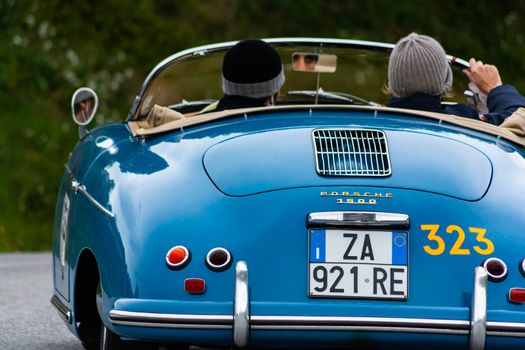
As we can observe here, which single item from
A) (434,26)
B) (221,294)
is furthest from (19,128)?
(221,294)

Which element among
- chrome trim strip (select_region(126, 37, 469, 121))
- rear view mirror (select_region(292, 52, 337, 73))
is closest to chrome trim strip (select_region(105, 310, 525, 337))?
chrome trim strip (select_region(126, 37, 469, 121))

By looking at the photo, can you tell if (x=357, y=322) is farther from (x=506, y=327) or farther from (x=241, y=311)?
(x=506, y=327)

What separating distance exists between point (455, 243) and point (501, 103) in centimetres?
144

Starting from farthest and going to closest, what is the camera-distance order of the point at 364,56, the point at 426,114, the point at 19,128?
the point at 19,128 < the point at 364,56 < the point at 426,114

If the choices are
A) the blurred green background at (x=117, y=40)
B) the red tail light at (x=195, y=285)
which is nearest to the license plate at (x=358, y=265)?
the red tail light at (x=195, y=285)

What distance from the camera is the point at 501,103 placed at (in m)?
5.86

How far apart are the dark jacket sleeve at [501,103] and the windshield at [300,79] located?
656 mm

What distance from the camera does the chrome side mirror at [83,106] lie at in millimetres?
6363

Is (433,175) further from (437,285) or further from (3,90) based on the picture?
(3,90)

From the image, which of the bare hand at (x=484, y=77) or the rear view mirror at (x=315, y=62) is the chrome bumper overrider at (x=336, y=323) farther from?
the rear view mirror at (x=315, y=62)

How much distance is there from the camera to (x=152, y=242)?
4613mm

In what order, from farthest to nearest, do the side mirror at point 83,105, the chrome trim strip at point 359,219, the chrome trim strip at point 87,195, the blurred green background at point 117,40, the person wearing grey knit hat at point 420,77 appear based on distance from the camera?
the blurred green background at point 117,40 < the side mirror at point 83,105 < the person wearing grey knit hat at point 420,77 < the chrome trim strip at point 87,195 < the chrome trim strip at point 359,219

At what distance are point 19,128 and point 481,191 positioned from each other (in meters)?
10.3

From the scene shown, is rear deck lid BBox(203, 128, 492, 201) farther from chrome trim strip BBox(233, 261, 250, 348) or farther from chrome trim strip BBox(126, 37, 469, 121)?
chrome trim strip BBox(126, 37, 469, 121)
